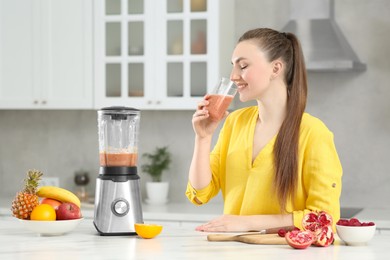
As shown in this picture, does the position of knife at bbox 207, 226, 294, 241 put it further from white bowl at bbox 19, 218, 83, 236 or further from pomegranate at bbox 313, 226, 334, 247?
white bowl at bbox 19, 218, 83, 236

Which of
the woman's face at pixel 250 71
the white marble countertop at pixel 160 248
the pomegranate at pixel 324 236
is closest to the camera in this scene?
the white marble countertop at pixel 160 248

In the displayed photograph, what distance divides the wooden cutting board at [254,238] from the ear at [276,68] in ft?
1.95

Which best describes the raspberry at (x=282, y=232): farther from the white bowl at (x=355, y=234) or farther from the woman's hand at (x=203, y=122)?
the woman's hand at (x=203, y=122)

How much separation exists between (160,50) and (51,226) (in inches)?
87.6

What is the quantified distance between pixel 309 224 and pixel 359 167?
2368mm

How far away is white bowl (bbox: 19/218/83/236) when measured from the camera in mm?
2537

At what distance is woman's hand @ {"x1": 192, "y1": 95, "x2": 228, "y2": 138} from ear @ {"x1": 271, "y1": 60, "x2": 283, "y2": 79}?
0.29m

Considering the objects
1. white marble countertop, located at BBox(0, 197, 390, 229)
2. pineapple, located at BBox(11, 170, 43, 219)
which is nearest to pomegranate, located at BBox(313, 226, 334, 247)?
pineapple, located at BBox(11, 170, 43, 219)

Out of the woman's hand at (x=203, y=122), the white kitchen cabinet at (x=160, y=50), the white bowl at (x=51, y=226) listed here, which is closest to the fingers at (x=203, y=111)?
the woman's hand at (x=203, y=122)

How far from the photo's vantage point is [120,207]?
2.61 metres

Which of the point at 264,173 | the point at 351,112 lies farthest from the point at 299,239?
the point at 351,112

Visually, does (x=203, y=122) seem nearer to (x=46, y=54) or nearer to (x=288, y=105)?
(x=288, y=105)

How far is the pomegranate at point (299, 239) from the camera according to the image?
227 centimetres

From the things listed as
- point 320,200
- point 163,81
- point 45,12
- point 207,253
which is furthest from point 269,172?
point 45,12
